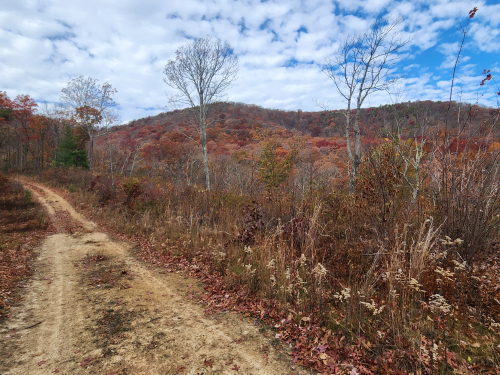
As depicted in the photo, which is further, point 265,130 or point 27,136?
point 27,136

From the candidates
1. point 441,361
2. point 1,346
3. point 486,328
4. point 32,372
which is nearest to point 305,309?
point 441,361

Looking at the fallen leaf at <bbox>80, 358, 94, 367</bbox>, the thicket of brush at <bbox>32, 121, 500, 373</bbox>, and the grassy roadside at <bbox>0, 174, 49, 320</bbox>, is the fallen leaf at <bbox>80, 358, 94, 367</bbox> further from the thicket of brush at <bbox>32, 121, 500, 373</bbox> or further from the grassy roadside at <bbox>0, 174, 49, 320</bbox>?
the thicket of brush at <bbox>32, 121, 500, 373</bbox>

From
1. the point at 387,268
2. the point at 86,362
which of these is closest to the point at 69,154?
the point at 86,362

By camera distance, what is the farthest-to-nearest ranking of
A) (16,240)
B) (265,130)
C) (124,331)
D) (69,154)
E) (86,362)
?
1. (69,154)
2. (265,130)
3. (16,240)
4. (124,331)
5. (86,362)

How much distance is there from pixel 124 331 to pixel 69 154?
1118 inches

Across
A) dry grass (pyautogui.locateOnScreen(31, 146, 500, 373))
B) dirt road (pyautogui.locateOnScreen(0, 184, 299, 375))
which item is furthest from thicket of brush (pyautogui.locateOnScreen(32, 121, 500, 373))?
dirt road (pyautogui.locateOnScreen(0, 184, 299, 375))

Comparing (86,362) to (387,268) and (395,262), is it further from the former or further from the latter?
(395,262)

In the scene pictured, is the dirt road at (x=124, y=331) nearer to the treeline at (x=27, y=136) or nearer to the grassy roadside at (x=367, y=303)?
the grassy roadside at (x=367, y=303)

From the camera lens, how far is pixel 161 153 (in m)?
33.6

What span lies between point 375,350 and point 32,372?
383 centimetres

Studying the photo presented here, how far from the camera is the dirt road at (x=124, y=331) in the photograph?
2799mm

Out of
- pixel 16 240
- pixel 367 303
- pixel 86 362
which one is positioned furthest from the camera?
pixel 16 240

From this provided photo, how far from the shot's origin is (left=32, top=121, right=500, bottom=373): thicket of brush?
271 centimetres

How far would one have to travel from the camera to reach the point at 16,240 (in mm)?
7844
